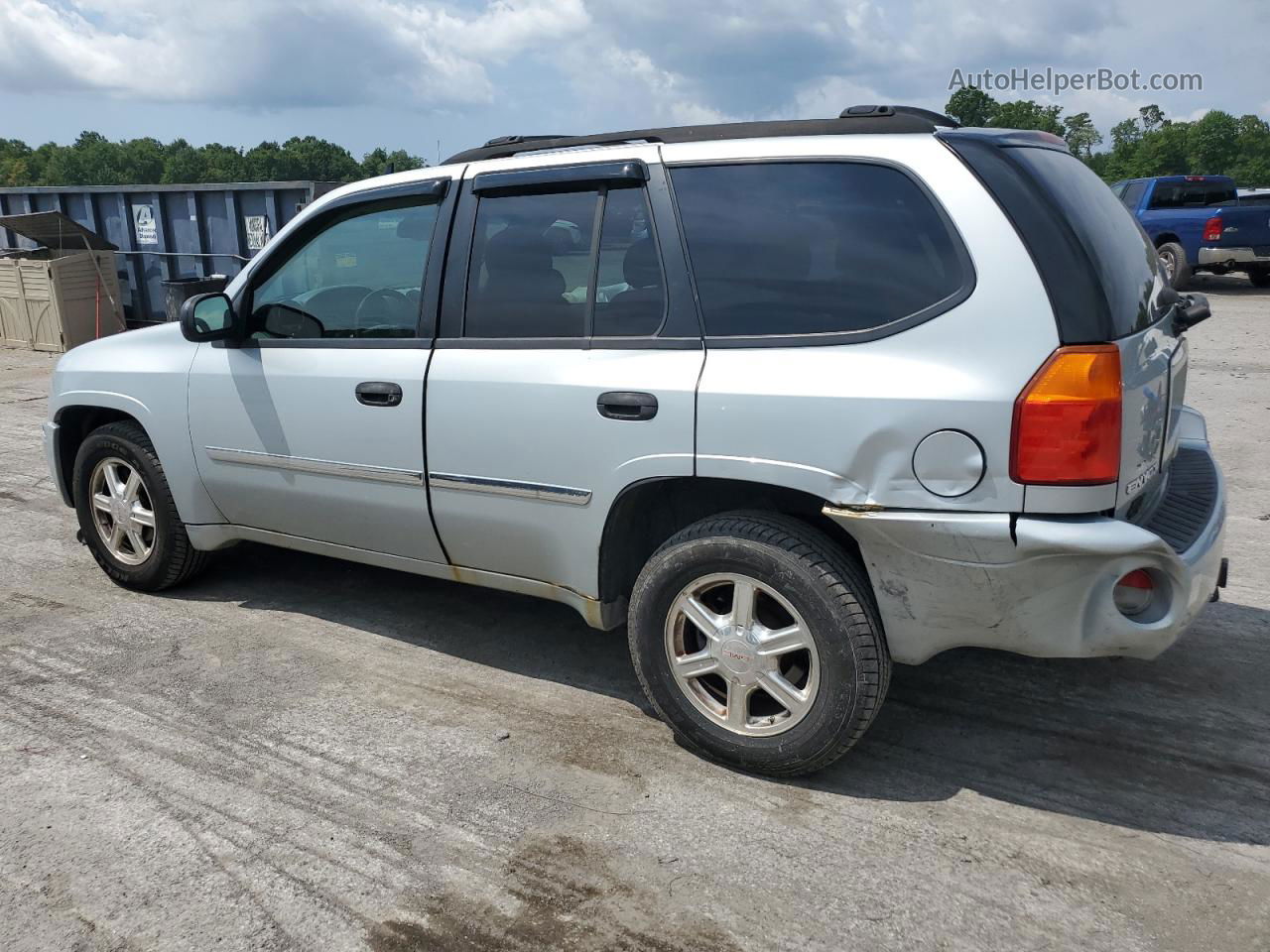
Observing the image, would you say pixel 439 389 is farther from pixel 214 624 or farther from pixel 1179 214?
pixel 1179 214

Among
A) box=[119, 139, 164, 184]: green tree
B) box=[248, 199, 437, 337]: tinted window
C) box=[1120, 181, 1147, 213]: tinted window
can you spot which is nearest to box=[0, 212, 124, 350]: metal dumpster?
box=[248, 199, 437, 337]: tinted window

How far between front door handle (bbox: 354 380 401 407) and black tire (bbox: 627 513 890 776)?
3.81 feet

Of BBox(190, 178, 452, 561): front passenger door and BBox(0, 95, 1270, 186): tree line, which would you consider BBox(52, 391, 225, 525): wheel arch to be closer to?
BBox(190, 178, 452, 561): front passenger door

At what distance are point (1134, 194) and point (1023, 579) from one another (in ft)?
56.4

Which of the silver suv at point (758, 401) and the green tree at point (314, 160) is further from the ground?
the green tree at point (314, 160)

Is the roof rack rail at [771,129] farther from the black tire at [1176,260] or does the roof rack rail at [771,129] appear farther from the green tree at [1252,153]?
the green tree at [1252,153]

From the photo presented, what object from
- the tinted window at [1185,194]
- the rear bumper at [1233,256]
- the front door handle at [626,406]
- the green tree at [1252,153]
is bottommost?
the front door handle at [626,406]

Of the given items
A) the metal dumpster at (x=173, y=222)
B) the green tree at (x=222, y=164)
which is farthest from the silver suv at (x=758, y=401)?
the green tree at (x=222, y=164)

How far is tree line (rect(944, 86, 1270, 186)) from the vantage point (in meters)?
68.8

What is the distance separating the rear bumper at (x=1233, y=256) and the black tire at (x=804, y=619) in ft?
51.6

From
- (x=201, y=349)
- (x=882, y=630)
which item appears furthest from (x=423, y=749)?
(x=201, y=349)

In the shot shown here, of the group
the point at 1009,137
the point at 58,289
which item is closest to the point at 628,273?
the point at 1009,137

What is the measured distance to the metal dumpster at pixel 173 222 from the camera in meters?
13.5

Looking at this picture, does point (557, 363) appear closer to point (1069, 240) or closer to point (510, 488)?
point (510, 488)
